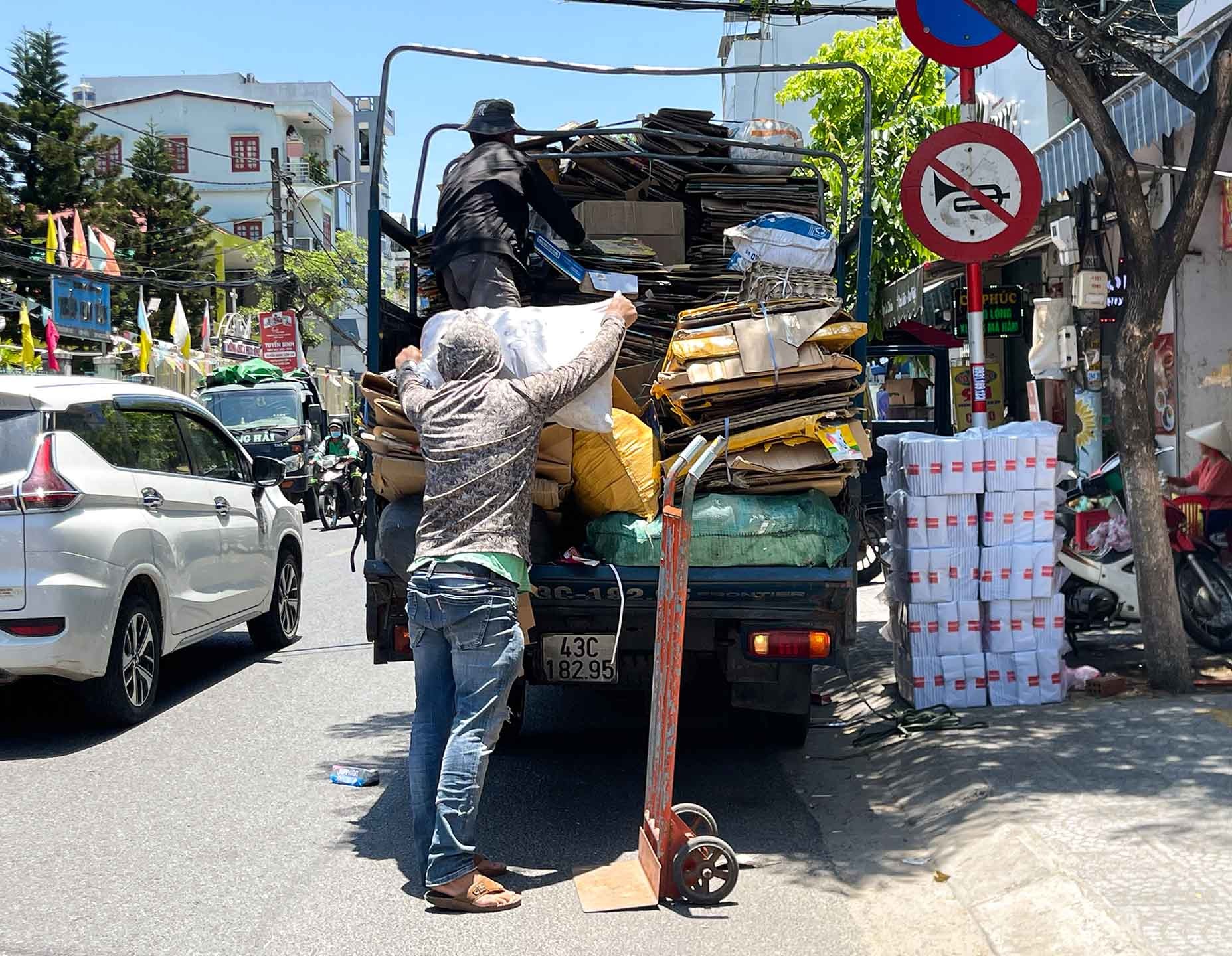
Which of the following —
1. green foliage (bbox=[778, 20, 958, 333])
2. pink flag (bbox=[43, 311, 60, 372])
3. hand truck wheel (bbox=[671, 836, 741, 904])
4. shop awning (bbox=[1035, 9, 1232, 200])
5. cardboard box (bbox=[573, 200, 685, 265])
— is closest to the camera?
hand truck wheel (bbox=[671, 836, 741, 904])

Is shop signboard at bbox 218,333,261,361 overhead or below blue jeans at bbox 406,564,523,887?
overhead

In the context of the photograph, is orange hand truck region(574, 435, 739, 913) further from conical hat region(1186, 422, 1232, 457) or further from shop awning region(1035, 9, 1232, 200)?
shop awning region(1035, 9, 1232, 200)

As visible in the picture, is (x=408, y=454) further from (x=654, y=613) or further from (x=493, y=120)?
(x=493, y=120)

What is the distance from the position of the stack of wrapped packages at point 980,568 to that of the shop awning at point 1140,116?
2.83m

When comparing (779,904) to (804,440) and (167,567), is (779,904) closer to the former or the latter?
(804,440)

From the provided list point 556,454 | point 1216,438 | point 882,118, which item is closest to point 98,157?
point 882,118

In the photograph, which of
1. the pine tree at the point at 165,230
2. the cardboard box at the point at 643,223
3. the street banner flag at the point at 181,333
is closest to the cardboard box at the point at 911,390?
the cardboard box at the point at 643,223

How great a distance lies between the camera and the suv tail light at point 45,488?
634 cm

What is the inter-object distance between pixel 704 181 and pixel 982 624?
298 centimetres

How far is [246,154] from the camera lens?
67.9 m

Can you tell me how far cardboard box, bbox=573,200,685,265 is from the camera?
736 centimetres

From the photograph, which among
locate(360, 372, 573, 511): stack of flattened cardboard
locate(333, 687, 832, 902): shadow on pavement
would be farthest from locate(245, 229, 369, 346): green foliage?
locate(360, 372, 573, 511): stack of flattened cardboard

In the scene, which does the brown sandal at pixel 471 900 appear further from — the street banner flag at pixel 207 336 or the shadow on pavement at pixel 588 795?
the street banner flag at pixel 207 336

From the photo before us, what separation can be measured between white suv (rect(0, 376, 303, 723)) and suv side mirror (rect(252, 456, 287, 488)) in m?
0.16
